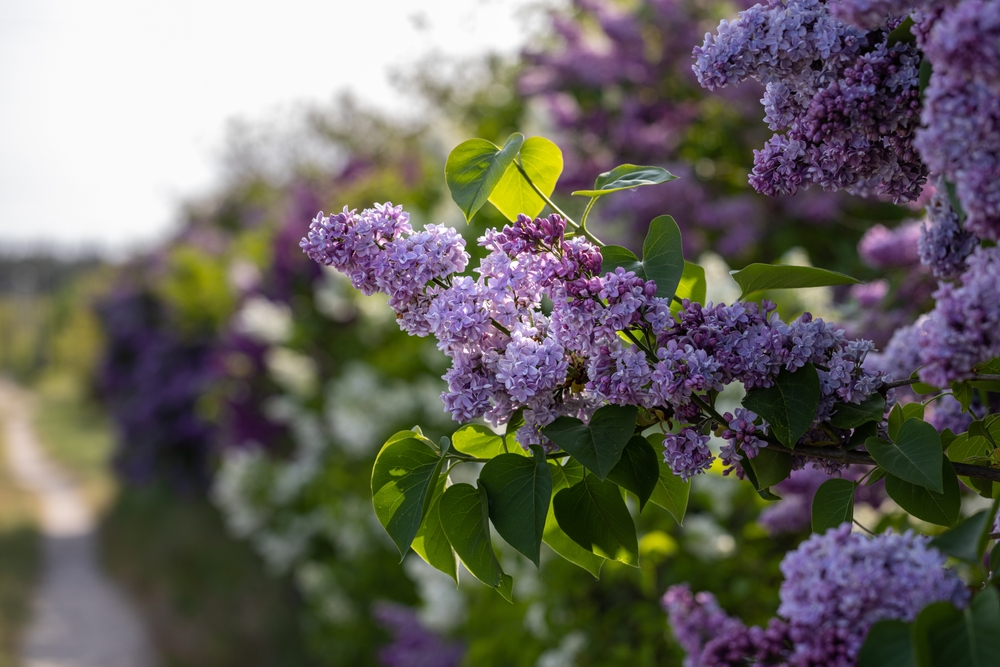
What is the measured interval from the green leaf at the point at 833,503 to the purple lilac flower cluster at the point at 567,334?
9cm

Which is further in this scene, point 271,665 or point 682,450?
point 271,665

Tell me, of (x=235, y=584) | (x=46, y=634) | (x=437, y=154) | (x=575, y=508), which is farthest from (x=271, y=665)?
(x=575, y=508)

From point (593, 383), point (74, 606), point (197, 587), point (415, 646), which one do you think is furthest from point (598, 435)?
point (74, 606)

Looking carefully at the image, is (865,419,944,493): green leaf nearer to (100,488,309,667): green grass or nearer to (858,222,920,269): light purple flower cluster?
(858,222,920,269): light purple flower cluster

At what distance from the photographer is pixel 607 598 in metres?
2.86

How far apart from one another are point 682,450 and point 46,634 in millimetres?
8235

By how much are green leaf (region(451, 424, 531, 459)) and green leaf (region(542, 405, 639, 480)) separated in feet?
Result: 0.51

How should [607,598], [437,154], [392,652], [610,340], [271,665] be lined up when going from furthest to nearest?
[437,154] → [271,665] → [392,652] → [607,598] → [610,340]

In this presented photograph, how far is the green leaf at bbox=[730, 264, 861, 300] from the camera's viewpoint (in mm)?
938

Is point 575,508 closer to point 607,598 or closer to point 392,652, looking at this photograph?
point 607,598

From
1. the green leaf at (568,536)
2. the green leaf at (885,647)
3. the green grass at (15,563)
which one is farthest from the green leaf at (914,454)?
the green grass at (15,563)

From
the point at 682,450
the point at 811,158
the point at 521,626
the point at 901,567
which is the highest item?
the point at 521,626

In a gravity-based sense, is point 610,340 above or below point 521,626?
below

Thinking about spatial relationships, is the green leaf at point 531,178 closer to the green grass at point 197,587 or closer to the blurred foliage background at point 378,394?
the blurred foliage background at point 378,394
